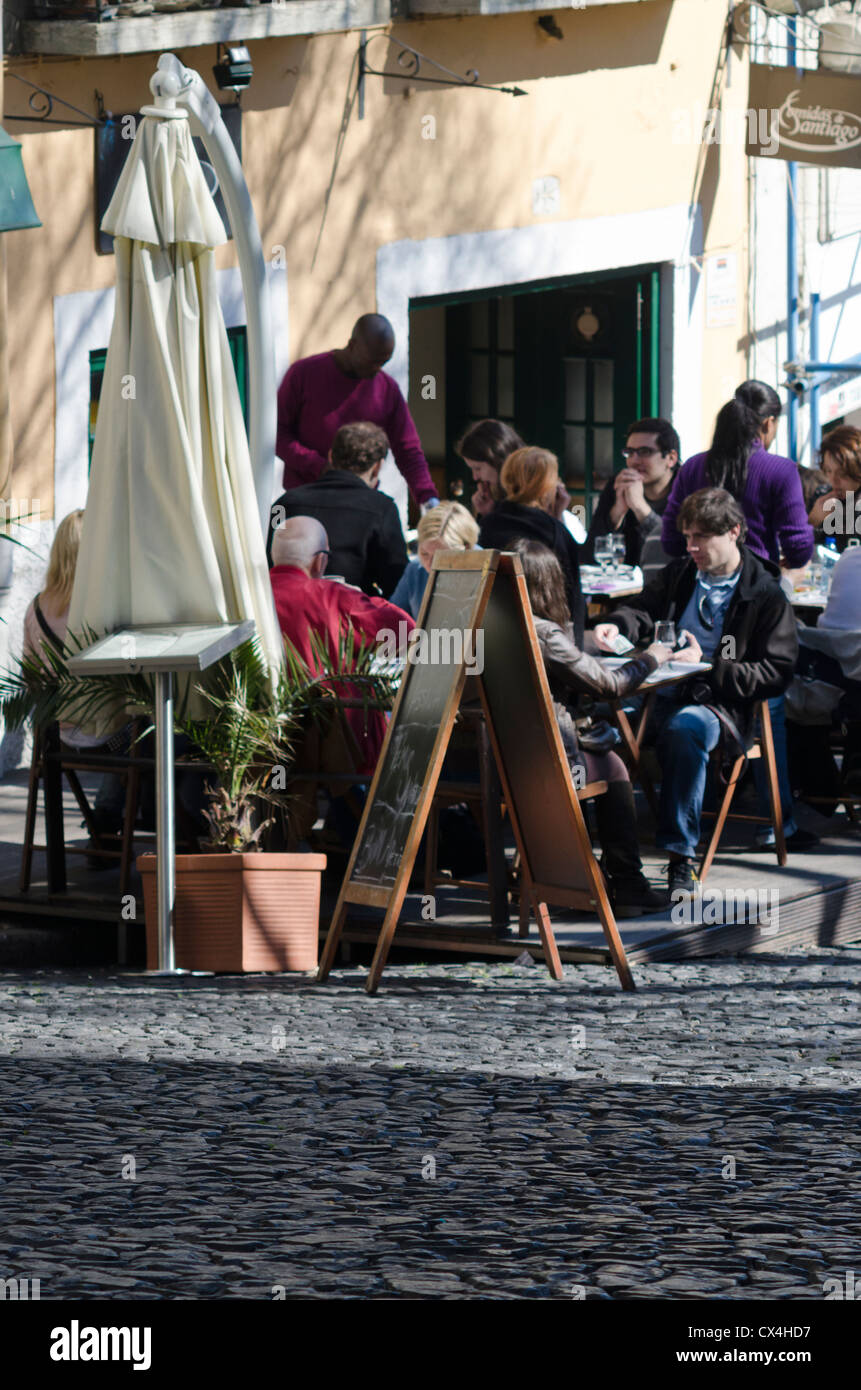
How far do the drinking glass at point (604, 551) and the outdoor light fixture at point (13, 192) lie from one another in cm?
298

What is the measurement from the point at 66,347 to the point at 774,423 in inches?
137

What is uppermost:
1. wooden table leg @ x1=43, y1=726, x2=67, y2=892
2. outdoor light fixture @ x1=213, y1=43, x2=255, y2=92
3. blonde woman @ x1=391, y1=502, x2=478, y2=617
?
outdoor light fixture @ x1=213, y1=43, x2=255, y2=92

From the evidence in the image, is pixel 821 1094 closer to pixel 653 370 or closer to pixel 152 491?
pixel 152 491

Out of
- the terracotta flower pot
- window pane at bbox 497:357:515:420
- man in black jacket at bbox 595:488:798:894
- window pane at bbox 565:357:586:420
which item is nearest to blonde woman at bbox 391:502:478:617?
man in black jacket at bbox 595:488:798:894

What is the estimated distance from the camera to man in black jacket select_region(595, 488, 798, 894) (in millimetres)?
7801

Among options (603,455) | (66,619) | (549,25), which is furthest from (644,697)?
(603,455)

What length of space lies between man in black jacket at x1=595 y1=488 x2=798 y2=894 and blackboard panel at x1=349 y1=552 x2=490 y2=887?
4.37 ft

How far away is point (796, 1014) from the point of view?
6336 millimetres

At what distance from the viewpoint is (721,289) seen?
53.5 feet

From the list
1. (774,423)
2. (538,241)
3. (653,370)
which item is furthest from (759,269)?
(774,423)

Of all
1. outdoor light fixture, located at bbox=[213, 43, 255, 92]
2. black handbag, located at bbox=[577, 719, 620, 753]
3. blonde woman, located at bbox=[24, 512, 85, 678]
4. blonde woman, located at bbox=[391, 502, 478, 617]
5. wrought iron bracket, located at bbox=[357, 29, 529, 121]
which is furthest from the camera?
wrought iron bracket, located at bbox=[357, 29, 529, 121]

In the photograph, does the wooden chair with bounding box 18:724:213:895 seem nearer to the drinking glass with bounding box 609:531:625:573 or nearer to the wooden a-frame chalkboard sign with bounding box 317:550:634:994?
the wooden a-frame chalkboard sign with bounding box 317:550:634:994

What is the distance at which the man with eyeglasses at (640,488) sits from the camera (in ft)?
34.9

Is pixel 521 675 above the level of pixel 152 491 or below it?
below
